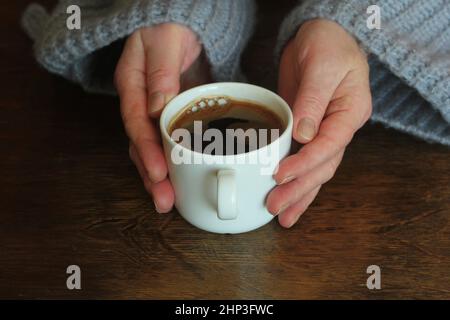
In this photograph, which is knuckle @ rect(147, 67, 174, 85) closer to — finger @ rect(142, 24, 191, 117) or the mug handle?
finger @ rect(142, 24, 191, 117)

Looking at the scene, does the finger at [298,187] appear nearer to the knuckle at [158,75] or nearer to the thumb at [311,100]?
the thumb at [311,100]

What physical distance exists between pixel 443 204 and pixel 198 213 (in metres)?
0.26

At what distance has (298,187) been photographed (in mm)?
557

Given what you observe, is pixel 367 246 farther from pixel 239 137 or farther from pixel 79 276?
pixel 79 276

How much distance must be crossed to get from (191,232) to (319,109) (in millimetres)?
181

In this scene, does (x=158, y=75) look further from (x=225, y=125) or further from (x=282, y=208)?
(x=282, y=208)

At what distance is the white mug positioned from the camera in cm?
49

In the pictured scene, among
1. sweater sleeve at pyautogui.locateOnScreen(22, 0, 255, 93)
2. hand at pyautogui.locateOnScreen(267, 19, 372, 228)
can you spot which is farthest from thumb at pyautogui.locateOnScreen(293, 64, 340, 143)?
sweater sleeve at pyautogui.locateOnScreen(22, 0, 255, 93)

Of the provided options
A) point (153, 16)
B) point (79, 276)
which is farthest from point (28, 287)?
point (153, 16)

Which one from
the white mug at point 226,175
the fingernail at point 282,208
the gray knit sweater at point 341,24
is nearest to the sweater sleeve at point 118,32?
the gray knit sweater at point 341,24

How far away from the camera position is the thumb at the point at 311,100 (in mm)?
547

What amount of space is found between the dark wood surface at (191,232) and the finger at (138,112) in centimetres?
6

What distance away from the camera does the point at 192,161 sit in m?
0.49

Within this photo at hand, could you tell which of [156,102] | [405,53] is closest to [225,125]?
[156,102]
